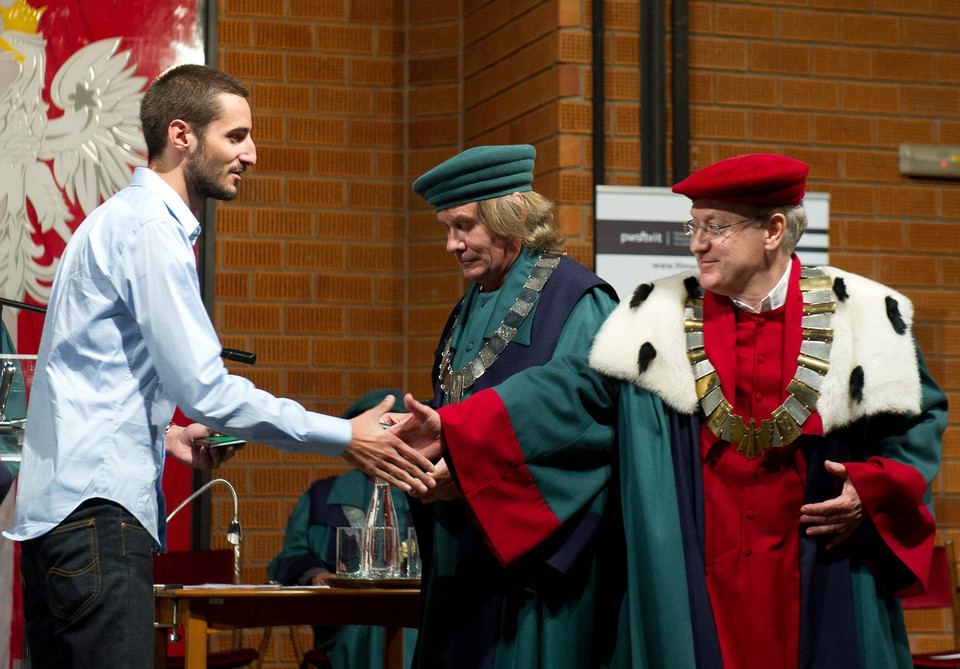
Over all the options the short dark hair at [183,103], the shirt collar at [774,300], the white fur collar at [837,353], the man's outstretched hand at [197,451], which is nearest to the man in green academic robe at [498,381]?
the white fur collar at [837,353]

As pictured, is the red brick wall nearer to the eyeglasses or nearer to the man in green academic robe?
the man in green academic robe

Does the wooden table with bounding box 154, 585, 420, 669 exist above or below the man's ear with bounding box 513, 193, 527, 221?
below

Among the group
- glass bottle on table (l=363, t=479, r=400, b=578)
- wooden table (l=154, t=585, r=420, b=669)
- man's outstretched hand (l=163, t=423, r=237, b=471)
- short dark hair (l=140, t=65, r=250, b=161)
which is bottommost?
wooden table (l=154, t=585, r=420, b=669)

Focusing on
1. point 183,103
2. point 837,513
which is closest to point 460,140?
point 183,103

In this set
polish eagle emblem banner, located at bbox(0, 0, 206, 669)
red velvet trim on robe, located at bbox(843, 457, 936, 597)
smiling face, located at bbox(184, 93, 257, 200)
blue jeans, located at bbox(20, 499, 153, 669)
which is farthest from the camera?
polish eagle emblem banner, located at bbox(0, 0, 206, 669)

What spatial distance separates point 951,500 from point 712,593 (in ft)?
8.46

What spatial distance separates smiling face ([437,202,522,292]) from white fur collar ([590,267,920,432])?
16.3 inches

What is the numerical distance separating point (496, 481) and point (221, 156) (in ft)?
2.85

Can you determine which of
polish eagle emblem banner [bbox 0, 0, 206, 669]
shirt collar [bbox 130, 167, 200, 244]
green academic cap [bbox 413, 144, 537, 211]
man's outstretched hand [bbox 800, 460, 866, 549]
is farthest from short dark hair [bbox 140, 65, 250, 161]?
polish eagle emblem banner [bbox 0, 0, 206, 669]

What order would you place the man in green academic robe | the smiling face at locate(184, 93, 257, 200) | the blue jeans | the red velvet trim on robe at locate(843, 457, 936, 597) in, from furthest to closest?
the man in green academic robe < the smiling face at locate(184, 93, 257, 200) < the red velvet trim on robe at locate(843, 457, 936, 597) < the blue jeans

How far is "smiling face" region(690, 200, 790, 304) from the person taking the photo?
8.20 ft

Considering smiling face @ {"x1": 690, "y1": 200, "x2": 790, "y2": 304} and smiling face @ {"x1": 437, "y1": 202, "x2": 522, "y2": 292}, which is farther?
smiling face @ {"x1": 437, "y1": 202, "x2": 522, "y2": 292}

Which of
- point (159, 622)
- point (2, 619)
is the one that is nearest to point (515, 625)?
point (159, 622)

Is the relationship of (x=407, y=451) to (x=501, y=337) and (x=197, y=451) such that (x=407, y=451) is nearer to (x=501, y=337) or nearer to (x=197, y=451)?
(x=501, y=337)
